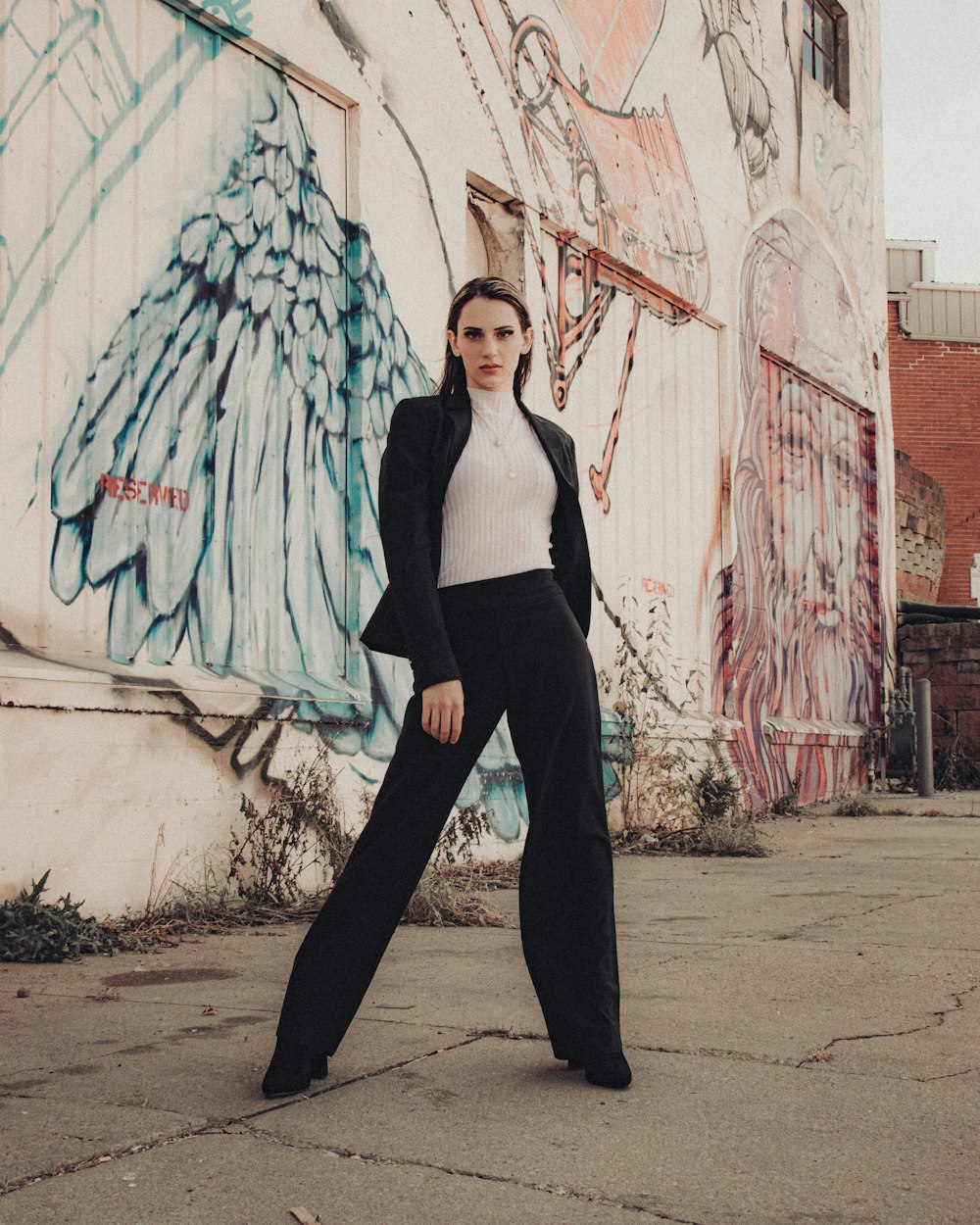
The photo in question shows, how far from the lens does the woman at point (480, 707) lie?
279 cm

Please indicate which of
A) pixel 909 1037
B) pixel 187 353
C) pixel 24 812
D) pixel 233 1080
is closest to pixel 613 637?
pixel 187 353

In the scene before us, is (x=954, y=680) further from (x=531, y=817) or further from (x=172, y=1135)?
(x=172, y=1135)

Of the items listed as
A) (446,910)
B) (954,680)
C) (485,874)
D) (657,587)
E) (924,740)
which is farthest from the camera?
(954,680)

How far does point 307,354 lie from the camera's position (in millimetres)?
6191

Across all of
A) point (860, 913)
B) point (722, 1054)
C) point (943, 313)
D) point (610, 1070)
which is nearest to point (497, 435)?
→ point (610, 1070)

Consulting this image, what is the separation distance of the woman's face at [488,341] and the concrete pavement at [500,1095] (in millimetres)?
1480

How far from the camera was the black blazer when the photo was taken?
2828mm

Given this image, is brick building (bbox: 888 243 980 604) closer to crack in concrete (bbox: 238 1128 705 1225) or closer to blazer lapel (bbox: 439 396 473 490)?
blazer lapel (bbox: 439 396 473 490)

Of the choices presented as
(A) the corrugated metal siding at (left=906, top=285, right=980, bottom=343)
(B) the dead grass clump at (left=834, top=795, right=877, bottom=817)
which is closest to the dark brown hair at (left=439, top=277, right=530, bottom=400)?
(B) the dead grass clump at (left=834, top=795, right=877, bottom=817)

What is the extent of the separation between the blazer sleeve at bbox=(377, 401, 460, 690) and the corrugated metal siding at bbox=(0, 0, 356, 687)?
2.24m

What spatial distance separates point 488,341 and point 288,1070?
155 centimetres

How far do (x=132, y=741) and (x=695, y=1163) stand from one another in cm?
317

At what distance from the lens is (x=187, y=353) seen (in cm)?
553

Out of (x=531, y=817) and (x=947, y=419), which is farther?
(x=947, y=419)
